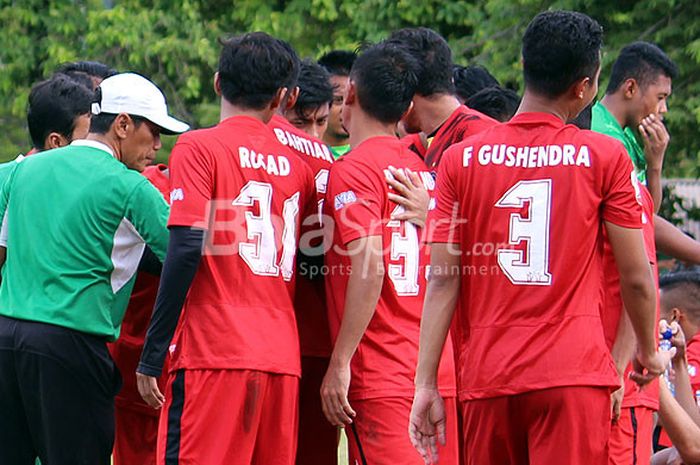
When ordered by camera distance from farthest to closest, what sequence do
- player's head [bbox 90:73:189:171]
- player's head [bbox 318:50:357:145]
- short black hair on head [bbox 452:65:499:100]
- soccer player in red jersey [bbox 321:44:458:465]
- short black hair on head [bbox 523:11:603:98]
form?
short black hair on head [bbox 452:65:499:100] < player's head [bbox 318:50:357:145] < player's head [bbox 90:73:189:171] < soccer player in red jersey [bbox 321:44:458:465] < short black hair on head [bbox 523:11:603:98]

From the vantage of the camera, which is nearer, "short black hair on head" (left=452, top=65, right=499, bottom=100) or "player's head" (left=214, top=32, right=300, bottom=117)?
"player's head" (left=214, top=32, right=300, bottom=117)

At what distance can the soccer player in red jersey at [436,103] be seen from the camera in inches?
248

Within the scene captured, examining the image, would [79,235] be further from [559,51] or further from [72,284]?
[559,51]

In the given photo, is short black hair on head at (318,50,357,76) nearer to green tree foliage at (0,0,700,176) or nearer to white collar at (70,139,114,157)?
white collar at (70,139,114,157)

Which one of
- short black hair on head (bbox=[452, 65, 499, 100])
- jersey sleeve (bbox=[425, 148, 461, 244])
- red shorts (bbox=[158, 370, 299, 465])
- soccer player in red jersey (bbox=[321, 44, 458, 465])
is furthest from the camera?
short black hair on head (bbox=[452, 65, 499, 100])

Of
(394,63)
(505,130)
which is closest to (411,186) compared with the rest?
(394,63)

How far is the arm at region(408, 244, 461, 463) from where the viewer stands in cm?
454

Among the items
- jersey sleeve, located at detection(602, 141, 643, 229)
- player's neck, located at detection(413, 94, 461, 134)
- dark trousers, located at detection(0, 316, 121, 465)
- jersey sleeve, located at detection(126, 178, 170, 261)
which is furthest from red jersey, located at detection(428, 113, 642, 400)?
dark trousers, located at detection(0, 316, 121, 465)

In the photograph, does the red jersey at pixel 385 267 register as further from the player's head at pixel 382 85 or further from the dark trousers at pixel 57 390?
the dark trousers at pixel 57 390

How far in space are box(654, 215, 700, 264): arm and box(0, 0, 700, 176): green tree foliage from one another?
337 inches

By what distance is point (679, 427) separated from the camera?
5.75m

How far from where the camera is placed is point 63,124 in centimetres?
658

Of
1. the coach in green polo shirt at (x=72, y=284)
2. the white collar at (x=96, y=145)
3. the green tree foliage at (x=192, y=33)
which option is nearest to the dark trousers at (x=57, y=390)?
the coach in green polo shirt at (x=72, y=284)

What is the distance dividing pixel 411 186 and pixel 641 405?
145 centimetres
